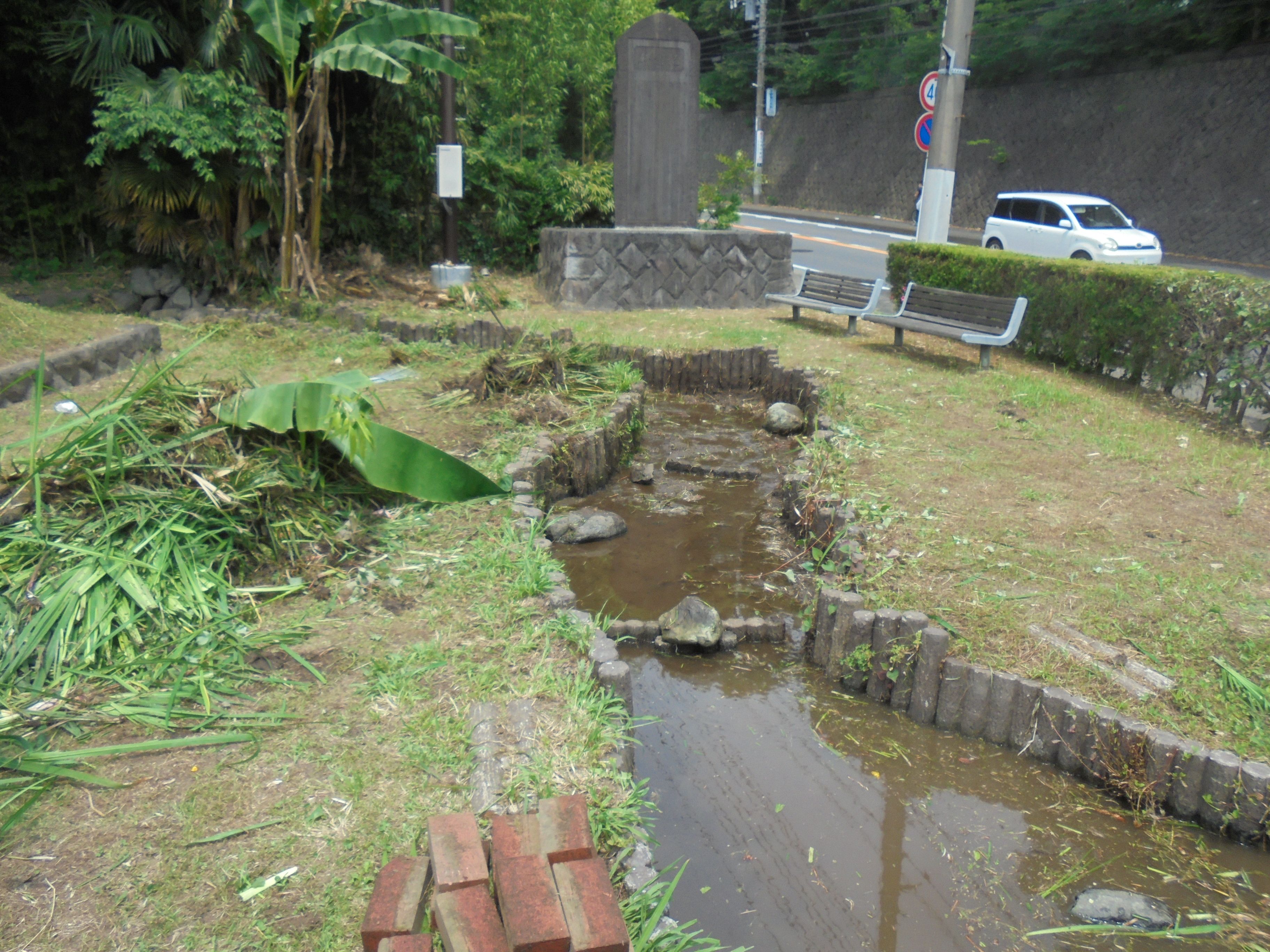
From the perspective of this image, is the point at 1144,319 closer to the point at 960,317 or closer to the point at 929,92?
the point at 960,317

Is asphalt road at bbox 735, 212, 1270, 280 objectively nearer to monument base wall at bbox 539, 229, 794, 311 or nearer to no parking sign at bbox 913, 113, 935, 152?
no parking sign at bbox 913, 113, 935, 152

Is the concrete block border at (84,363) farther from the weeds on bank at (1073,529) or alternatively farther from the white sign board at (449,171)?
the weeds on bank at (1073,529)

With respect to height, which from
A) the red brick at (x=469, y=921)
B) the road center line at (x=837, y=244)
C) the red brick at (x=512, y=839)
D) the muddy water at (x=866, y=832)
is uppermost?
the road center line at (x=837, y=244)

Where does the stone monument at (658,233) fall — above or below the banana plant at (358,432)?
above

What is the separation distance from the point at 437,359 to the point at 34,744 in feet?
19.9

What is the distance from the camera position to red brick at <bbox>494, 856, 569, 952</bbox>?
2213mm

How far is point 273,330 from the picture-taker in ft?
31.8

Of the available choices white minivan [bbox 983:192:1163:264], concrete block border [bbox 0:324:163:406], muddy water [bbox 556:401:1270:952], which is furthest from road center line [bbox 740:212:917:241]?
muddy water [bbox 556:401:1270:952]

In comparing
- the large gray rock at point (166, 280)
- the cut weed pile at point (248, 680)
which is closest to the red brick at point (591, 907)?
the cut weed pile at point (248, 680)

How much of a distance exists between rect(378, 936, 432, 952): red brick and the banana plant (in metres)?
Answer: 2.87

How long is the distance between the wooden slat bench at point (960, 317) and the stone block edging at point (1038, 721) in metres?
5.10

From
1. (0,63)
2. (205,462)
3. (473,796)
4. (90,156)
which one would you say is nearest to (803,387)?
(205,462)

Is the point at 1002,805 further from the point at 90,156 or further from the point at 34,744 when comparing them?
the point at 90,156

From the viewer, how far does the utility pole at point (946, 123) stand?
438 inches
